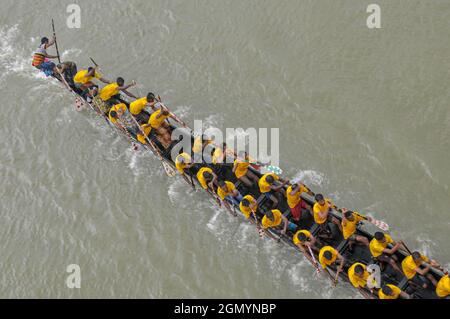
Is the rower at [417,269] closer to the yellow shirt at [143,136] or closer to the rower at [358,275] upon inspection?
the rower at [358,275]

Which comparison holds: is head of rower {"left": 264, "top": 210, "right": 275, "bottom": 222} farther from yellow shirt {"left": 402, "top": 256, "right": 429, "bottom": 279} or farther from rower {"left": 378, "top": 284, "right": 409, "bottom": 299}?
yellow shirt {"left": 402, "top": 256, "right": 429, "bottom": 279}

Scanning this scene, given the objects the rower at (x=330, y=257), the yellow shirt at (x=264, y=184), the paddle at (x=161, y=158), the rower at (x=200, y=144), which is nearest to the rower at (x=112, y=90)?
the paddle at (x=161, y=158)

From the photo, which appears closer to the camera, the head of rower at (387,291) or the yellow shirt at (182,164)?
the head of rower at (387,291)

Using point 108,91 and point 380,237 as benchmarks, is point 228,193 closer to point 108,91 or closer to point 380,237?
→ point 380,237

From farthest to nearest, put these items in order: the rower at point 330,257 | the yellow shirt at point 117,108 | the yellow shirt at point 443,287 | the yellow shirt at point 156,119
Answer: the yellow shirt at point 117,108, the yellow shirt at point 156,119, the rower at point 330,257, the yellow shirt at point 443,287

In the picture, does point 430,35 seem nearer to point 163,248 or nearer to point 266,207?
point 266,207

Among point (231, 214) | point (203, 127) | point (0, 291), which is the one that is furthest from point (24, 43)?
point (231, 214)
